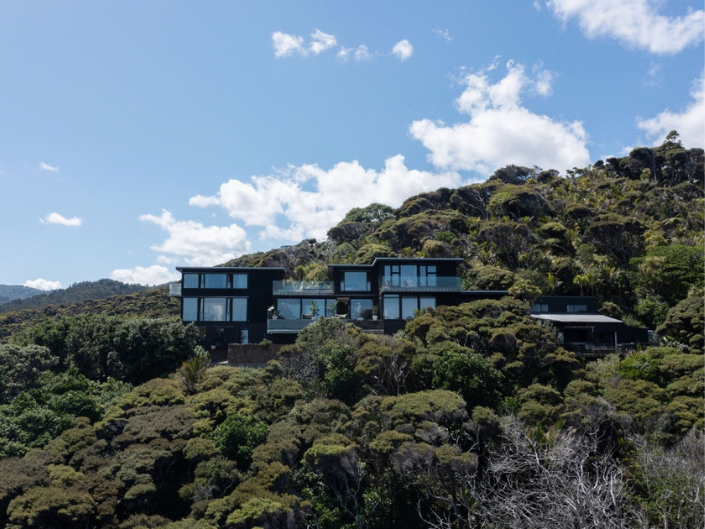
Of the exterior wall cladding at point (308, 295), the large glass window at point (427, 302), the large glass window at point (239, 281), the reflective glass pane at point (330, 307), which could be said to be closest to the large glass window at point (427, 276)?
the exterior wall cladding at point (308, 295)

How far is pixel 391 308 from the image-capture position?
98.9 feet

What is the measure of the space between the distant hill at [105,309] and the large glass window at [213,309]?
2877 cm

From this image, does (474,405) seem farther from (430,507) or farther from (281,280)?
(281,280)

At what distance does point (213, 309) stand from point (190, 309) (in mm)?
1330

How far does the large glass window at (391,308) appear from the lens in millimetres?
30062

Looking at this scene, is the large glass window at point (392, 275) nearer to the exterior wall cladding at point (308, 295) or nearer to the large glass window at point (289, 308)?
the exterior wall cladding at point (308, 295)

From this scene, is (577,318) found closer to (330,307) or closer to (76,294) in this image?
(330,307)

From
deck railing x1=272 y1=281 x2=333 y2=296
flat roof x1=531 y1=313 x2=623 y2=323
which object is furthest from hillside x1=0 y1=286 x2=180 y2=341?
flat roof x1=531 y1=313 x2=623 y2=323

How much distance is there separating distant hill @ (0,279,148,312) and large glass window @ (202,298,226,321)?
256ft

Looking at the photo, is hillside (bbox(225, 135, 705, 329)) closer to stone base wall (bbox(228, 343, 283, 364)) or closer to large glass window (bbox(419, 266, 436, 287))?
large glass window (bbox(419, 266, 436, 287))

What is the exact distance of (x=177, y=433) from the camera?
18.3 metres

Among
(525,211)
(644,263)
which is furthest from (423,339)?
(525,211)

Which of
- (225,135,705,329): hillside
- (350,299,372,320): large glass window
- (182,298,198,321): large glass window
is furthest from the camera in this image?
(225,135,705,329): hillside

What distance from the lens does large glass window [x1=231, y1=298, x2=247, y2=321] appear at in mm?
31188
